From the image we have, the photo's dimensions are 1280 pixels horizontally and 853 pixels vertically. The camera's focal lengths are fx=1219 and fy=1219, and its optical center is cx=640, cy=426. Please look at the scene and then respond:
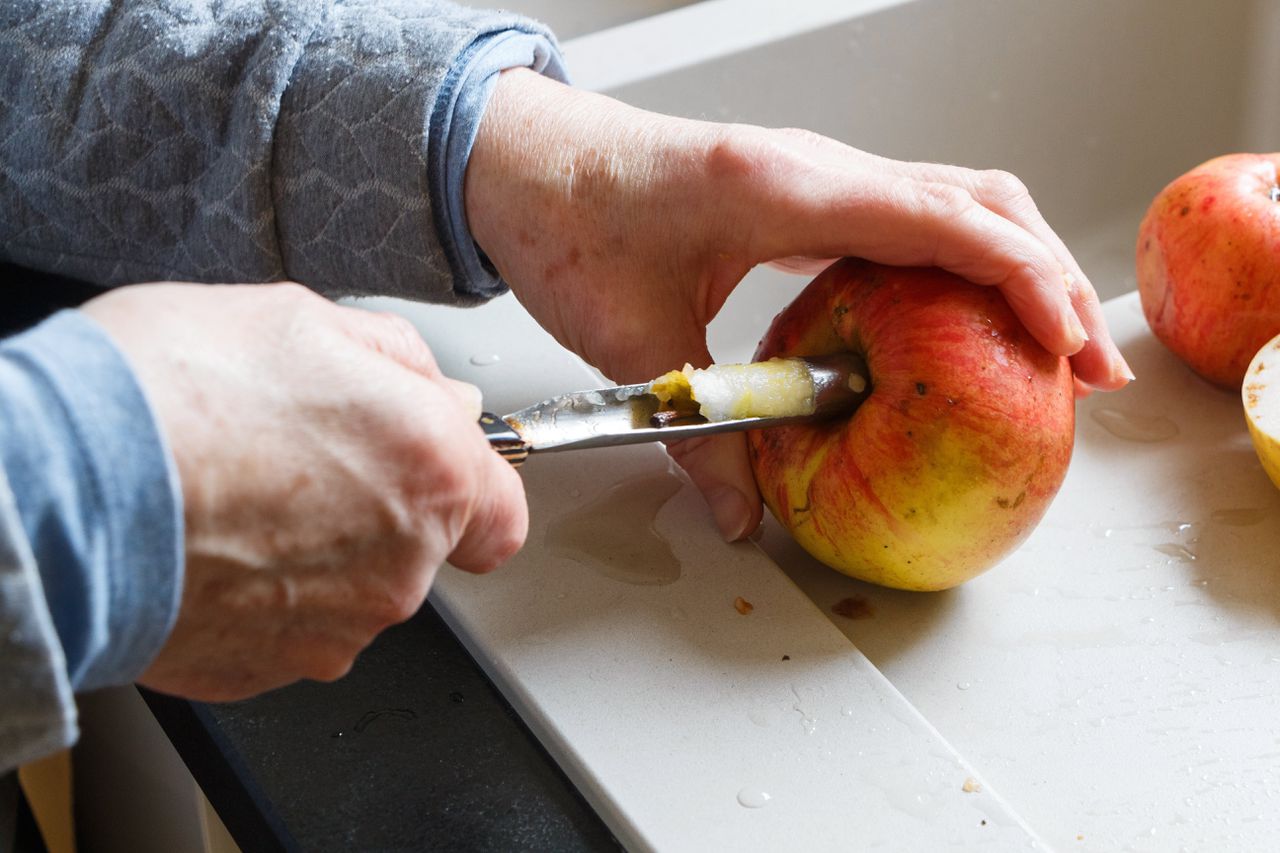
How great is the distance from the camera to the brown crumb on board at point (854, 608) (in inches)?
A: 28.9

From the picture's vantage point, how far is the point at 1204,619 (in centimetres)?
74

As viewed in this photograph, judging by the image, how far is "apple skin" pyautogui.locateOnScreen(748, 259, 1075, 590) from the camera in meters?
0.65

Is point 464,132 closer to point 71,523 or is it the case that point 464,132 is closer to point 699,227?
point 699,227

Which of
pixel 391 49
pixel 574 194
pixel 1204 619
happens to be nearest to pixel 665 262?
pixel 574 194

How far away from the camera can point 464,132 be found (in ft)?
2.51

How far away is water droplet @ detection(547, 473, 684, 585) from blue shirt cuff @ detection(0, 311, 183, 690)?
1.05ft

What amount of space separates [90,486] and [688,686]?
34 centimetres

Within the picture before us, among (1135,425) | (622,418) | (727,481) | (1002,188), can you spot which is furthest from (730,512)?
(1135,425)

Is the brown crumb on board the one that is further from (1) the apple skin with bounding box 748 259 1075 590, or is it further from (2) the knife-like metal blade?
(2) the knife-like metal blade

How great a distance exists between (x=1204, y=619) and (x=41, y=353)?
65 cm


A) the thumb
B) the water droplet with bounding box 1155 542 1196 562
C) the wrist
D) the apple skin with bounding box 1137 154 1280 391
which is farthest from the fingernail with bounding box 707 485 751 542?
the apple skin with bounding box 1137 154 1280 391

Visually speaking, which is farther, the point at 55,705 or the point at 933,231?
the point at 933,231

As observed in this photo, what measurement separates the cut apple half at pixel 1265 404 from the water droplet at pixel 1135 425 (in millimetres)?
70

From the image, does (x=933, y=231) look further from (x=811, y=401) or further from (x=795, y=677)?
(x=795, y=677)
